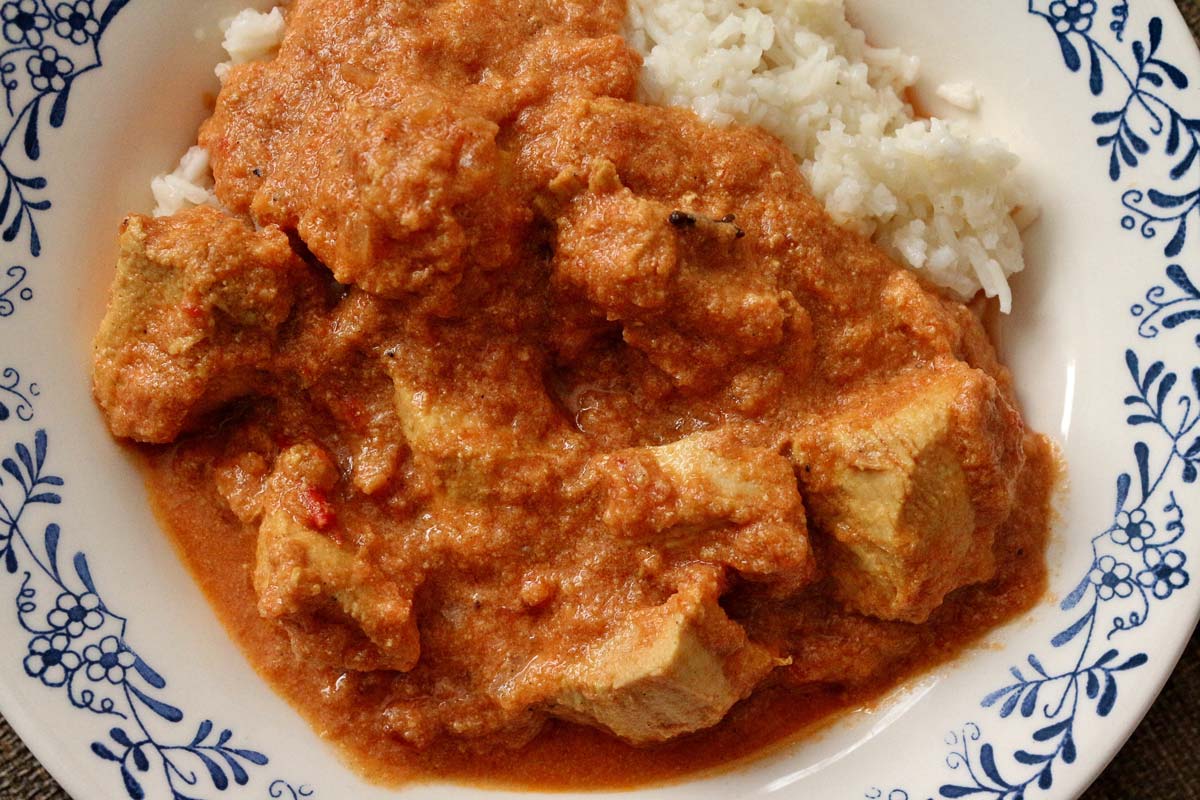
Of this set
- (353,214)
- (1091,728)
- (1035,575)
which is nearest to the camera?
(353,214)

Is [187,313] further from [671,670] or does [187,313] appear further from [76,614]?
[671,670]

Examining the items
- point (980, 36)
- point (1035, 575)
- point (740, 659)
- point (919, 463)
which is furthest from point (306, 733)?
point (980, 36)

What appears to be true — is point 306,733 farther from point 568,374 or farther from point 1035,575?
point 1035,575

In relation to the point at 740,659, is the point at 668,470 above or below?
above

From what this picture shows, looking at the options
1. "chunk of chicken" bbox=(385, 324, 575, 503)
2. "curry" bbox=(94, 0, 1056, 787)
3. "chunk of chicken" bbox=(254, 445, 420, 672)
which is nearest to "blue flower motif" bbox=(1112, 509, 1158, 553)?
"curry" bbox=(94, 0, 1056, 787)

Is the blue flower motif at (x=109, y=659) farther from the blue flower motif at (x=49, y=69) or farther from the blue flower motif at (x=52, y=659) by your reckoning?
the blue flower motif at (x=49, y=69)

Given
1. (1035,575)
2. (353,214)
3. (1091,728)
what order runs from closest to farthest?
(353,214)
(1091,728)
(1035,575)
